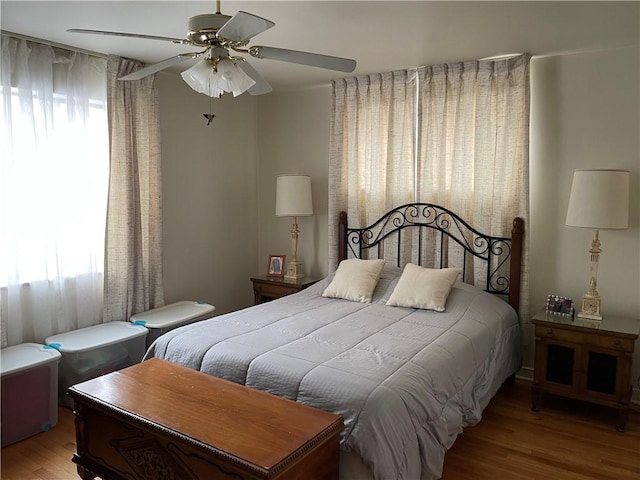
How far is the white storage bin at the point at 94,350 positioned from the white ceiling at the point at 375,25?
200 cm

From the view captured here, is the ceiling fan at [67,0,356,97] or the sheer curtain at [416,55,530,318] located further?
the sheer curtain at [416,55,530,318]

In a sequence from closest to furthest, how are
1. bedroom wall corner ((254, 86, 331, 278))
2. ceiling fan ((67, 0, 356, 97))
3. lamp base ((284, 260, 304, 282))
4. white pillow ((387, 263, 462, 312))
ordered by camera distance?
ceiling fan ((67, 0, 356, 97)) < white pillow ((387, 263, 462, 312)) < lamp base ((284, 260, 304, 282)) < bedroom wall corner ((254, 86, 331, 278))

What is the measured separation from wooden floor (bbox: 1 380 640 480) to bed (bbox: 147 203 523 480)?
22 centimetres

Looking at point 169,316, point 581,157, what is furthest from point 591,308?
point 169,316

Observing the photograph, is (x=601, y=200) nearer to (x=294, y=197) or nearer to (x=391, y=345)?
(x=391, y=345)

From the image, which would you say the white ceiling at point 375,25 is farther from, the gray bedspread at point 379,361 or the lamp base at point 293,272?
the lamp base at point 293,272

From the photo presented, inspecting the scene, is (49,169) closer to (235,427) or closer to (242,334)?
(242,334)

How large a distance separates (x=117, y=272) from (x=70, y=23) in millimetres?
1779

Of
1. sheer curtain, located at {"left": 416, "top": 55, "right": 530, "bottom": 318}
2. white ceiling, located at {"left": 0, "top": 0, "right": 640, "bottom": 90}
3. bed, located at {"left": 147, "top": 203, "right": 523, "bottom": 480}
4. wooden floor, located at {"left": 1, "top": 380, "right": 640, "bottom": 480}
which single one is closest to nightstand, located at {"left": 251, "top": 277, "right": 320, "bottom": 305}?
bed, located at {"left": 147, "top": 203, "right": 523, "bottom": 480}

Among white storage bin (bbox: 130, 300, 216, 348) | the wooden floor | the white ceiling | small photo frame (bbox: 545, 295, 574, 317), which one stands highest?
the white ceiling

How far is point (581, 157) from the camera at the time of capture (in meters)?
3.43

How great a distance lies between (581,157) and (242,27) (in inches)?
107

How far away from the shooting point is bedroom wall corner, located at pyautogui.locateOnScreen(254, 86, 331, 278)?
15.3 feet

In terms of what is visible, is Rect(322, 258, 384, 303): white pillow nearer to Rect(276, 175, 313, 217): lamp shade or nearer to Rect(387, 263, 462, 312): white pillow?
Rect(387, 263, 462, 312): white pillow
